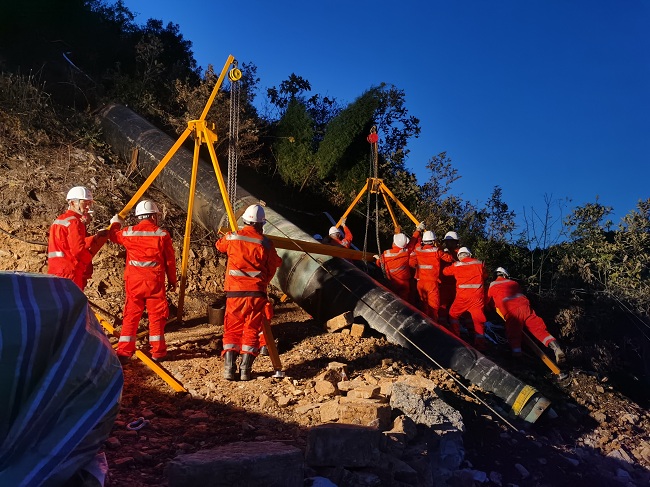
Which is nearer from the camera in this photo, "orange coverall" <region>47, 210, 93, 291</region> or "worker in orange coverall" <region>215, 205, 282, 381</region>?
"worker in orange coverall" <region>215, 205, 282, 381</region>

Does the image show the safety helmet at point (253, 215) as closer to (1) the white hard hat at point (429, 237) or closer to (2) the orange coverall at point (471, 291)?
(2) the orange coverall at point (471, 291)

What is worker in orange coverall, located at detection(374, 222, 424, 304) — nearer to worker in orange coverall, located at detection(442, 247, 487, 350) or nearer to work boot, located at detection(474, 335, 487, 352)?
worker in orange coverall, located at detection(442, 247, 487, 350)

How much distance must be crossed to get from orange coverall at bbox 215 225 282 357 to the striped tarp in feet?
11.1

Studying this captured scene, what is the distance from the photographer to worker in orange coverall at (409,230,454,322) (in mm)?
9031

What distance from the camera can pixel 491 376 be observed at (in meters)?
6.72

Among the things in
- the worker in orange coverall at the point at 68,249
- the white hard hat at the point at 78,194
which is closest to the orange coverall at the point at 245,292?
the worker in orange coverall at the point at 68,249

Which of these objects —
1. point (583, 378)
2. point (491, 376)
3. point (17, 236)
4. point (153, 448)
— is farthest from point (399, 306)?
point (17, 236)

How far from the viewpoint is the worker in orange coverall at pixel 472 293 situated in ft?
28.7

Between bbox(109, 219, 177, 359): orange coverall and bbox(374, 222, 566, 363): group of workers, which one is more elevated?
bbox(374, 222, 566, 363): group of workers

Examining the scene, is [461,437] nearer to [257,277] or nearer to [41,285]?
[257,277]

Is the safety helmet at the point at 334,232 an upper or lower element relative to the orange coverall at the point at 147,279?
upper

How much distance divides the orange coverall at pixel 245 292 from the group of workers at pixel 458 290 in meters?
3.26

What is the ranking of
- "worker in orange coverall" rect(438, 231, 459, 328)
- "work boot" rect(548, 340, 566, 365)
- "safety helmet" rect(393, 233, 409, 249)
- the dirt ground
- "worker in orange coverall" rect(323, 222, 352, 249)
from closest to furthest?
the dirt ground, "work boot" rect(548, 340, 566, 365), "safety helmet" rect(393, 233, 409, 249), "worker in orange coverall" rect(438, 231, 459, 328), "worker in orange coverall" rect(323, 222, 352, 249)

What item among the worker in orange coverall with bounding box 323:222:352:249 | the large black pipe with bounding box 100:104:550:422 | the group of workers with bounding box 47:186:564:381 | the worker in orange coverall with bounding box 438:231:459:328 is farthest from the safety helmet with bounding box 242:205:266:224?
the worker in orange coverall with bounding box 438:231:459:328
